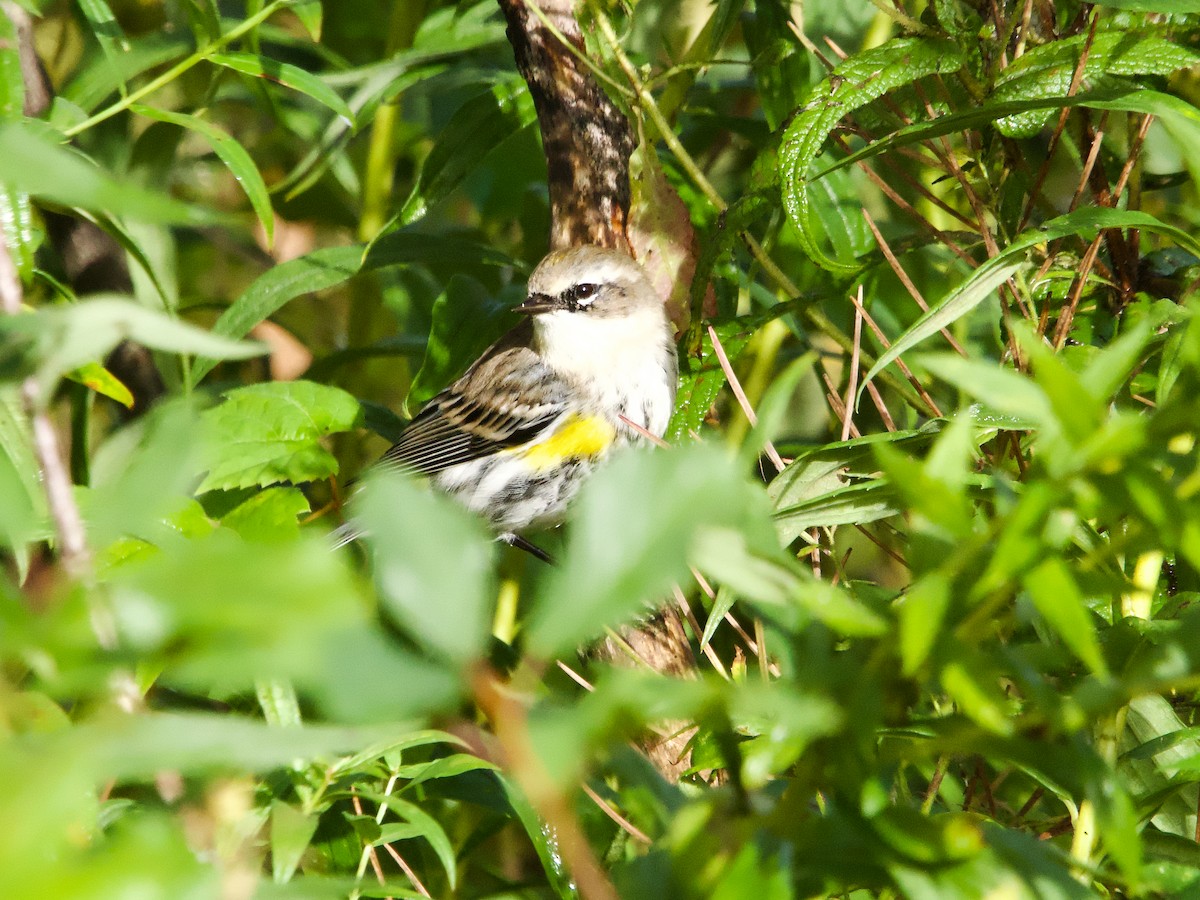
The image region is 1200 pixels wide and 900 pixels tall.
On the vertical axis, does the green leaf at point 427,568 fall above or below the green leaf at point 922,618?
above

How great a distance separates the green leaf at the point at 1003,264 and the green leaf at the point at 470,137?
3.37ft

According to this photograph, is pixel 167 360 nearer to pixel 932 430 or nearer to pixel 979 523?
pixel 932 430

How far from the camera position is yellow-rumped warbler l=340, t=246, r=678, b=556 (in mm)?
2961

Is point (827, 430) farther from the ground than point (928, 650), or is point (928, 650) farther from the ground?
point (928, 650)

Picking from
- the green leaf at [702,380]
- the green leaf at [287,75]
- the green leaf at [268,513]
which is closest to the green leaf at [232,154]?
the green leaf at [287,75]

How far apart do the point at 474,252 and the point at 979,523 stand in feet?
4.93

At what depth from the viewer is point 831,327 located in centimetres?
175

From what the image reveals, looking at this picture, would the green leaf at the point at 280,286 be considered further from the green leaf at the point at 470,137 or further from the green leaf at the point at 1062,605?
the green leaf at the point at 1062,605

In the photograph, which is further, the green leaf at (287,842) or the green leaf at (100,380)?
the green leaf at (100,380)

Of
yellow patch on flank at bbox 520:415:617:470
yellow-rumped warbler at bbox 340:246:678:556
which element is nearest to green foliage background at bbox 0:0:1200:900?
yellow-rumped warbler at bbox 340:246:678:556

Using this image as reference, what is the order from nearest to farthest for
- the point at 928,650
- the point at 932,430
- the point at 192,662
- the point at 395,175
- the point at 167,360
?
the point at 192,662
the point at 928,650
the point at 932,430
the point at 167,360
the point at 395,175

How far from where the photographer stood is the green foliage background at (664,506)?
19.1 inches

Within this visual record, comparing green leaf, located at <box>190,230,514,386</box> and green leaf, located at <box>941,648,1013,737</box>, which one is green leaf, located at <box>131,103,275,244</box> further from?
green leaf, located at <box>941,648,1013,737</box>

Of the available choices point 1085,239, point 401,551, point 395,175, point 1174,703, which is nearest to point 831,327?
point 1085,239
